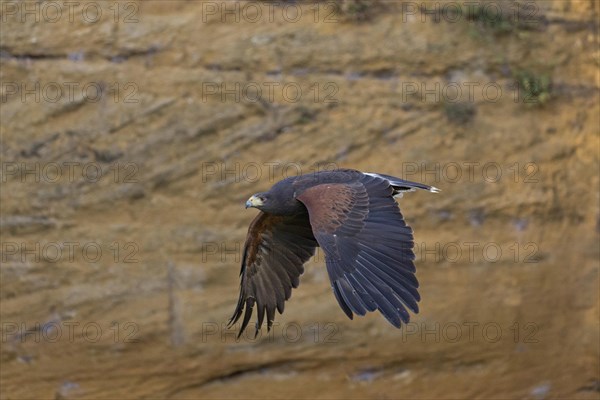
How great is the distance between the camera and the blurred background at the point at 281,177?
1038 centimetres

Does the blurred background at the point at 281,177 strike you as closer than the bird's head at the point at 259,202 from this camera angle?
No

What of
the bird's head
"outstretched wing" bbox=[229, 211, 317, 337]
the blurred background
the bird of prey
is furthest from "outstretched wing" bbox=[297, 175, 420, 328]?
the blurred background

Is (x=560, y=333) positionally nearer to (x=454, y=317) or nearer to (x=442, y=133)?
(x=454, y=317)

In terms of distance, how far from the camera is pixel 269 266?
28.6 ft

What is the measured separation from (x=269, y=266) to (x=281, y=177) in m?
1.80

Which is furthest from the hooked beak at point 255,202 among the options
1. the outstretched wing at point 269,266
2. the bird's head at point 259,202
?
the outstretched wing at point 269,266

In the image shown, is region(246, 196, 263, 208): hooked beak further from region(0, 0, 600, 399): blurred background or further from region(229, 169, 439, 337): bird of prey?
region(0, 0, 600, 399): blurred background

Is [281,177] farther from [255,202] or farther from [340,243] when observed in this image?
[340,243]

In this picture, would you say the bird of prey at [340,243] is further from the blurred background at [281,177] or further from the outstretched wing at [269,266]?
the blurred background at [281,177]

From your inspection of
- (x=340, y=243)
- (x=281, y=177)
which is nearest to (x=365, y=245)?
(x=340, y=243)

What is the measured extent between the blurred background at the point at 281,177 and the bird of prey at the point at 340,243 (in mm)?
1667

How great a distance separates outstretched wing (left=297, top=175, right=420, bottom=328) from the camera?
732 centimetres

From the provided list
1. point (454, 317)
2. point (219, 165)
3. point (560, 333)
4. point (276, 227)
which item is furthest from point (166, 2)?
point (560, 333)

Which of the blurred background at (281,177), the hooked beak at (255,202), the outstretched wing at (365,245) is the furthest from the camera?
the blurred background at (281,177)
